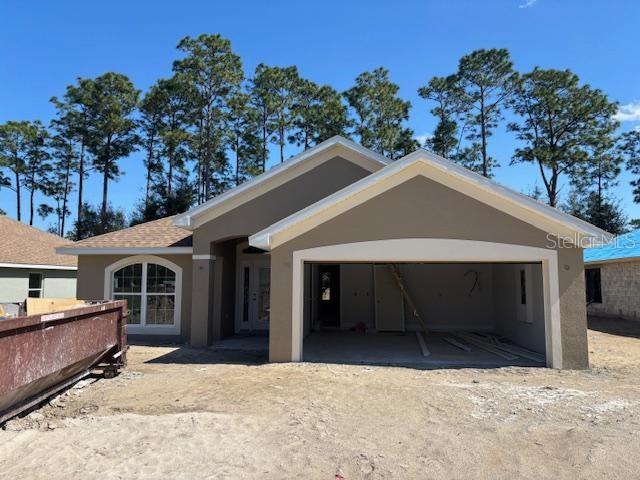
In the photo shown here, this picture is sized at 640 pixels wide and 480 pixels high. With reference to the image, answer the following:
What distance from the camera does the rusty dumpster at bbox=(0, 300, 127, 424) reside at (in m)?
5.21

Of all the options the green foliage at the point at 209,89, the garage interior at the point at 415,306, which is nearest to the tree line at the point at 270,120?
the green foliage at the point at 209,89

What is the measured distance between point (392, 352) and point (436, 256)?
298cm

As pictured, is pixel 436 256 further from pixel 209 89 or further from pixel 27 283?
pixel 209 89

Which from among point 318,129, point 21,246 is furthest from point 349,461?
point 318,129

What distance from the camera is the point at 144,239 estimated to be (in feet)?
47.2

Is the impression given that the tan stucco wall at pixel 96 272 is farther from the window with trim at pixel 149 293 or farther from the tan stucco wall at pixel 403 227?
the tan stucco wall at pixel 403 227

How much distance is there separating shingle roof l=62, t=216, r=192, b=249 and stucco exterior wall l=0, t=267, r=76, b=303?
22.9 feet

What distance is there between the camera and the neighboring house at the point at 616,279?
19.5 metres

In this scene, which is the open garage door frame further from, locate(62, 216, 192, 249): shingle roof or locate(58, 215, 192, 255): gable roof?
locate(62, 216, 192, 249): shingle roof

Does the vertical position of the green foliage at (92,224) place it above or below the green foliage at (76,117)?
below

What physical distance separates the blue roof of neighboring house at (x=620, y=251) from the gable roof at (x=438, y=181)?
11583 mm

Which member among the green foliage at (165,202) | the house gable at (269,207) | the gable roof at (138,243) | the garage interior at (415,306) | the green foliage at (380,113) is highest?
the green foliage at (380,113)

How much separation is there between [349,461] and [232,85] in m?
34.5

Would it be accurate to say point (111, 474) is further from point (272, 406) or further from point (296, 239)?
point (296, 239)
